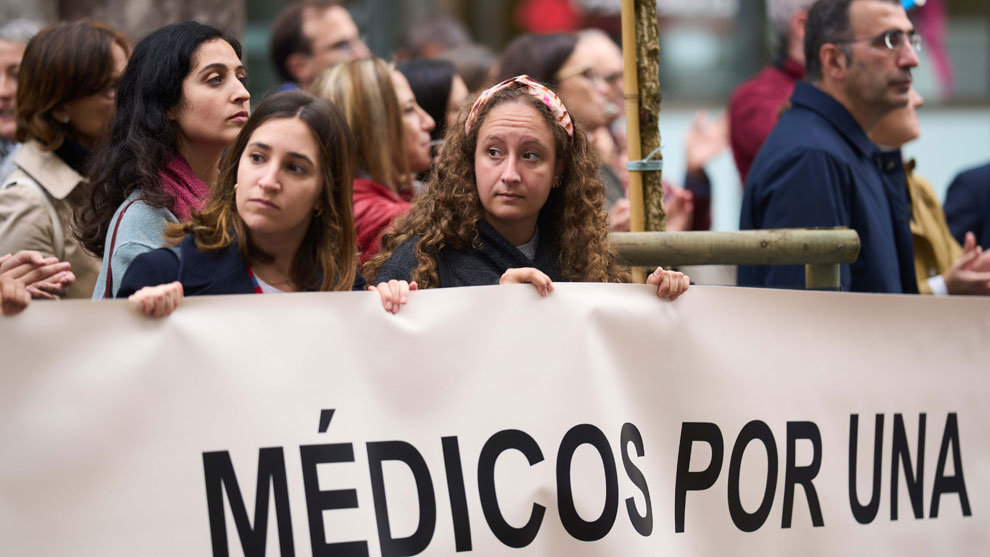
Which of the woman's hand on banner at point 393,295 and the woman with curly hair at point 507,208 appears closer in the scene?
the woman's hand on banner at point 393,295

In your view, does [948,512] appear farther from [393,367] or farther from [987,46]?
[987,46]

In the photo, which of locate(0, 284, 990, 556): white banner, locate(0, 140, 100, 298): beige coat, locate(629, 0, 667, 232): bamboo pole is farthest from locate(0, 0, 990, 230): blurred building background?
locate(0, 284, 990, 556): white banner

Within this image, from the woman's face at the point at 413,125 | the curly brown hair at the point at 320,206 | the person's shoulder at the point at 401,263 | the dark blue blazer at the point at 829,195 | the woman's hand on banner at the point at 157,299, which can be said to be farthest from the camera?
→ the woman's face at the point at 413,125

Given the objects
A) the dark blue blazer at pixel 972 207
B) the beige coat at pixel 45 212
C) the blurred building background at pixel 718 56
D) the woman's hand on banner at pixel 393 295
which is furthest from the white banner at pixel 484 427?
the blurred building background at pixel 718 56

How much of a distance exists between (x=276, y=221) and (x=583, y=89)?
2914mm

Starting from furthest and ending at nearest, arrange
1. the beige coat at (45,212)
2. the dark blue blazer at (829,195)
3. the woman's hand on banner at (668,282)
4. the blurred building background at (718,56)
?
1. the blurred building background at (718,56)
2. the dark blue blazer at (829,195)
3. the beige coat at (45,212)
4. the woman's hand on banner at (668,282)

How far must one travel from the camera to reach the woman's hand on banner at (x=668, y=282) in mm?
3320

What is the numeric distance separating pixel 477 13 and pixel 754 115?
7.86 meters

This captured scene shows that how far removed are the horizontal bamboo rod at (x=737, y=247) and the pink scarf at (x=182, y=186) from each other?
3.75 feet

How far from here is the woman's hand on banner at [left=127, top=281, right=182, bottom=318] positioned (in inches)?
110

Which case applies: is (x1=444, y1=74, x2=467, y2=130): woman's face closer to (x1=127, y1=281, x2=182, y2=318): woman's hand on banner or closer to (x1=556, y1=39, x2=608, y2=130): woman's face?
(x1=556, y1=39, x2=608, y2=130): woman's face

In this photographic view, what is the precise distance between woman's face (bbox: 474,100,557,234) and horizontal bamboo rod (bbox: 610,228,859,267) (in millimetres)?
329

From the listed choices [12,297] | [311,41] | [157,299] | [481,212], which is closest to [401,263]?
[481,212]

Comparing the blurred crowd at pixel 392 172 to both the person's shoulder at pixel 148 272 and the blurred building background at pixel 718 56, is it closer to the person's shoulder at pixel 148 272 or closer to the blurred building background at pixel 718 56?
the person's shoulder at pixel 148 272
